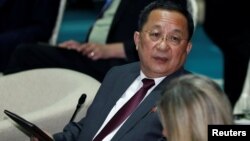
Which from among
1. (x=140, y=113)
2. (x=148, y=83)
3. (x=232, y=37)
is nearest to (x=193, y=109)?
(x=140, y=113)

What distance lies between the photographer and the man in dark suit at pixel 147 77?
2473 millimetres

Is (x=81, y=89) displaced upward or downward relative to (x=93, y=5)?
upward

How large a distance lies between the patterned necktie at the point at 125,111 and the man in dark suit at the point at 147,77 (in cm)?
1

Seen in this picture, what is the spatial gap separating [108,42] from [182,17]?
1.13 meters

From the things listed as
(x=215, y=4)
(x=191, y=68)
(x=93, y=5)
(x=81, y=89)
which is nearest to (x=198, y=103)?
(x=81, y=89)

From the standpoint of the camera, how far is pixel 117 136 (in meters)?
2.50

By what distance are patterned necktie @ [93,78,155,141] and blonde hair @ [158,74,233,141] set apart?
666 millimetres

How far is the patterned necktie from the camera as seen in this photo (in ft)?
8.41

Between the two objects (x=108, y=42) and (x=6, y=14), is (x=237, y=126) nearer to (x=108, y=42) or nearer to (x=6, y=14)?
(x=108, y=42)

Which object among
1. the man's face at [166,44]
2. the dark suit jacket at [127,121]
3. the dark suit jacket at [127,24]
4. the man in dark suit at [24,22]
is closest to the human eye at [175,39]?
the man's face at [166,44]

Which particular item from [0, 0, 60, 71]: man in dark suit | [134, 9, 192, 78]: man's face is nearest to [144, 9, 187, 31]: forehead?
[134, 9, 192, 78]: man's face

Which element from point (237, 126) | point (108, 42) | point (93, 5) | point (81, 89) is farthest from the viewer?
point (93, 5)

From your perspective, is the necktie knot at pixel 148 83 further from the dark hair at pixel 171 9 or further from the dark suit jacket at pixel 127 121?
the dark hair at pixel 171 9

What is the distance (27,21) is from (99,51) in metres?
0.72
